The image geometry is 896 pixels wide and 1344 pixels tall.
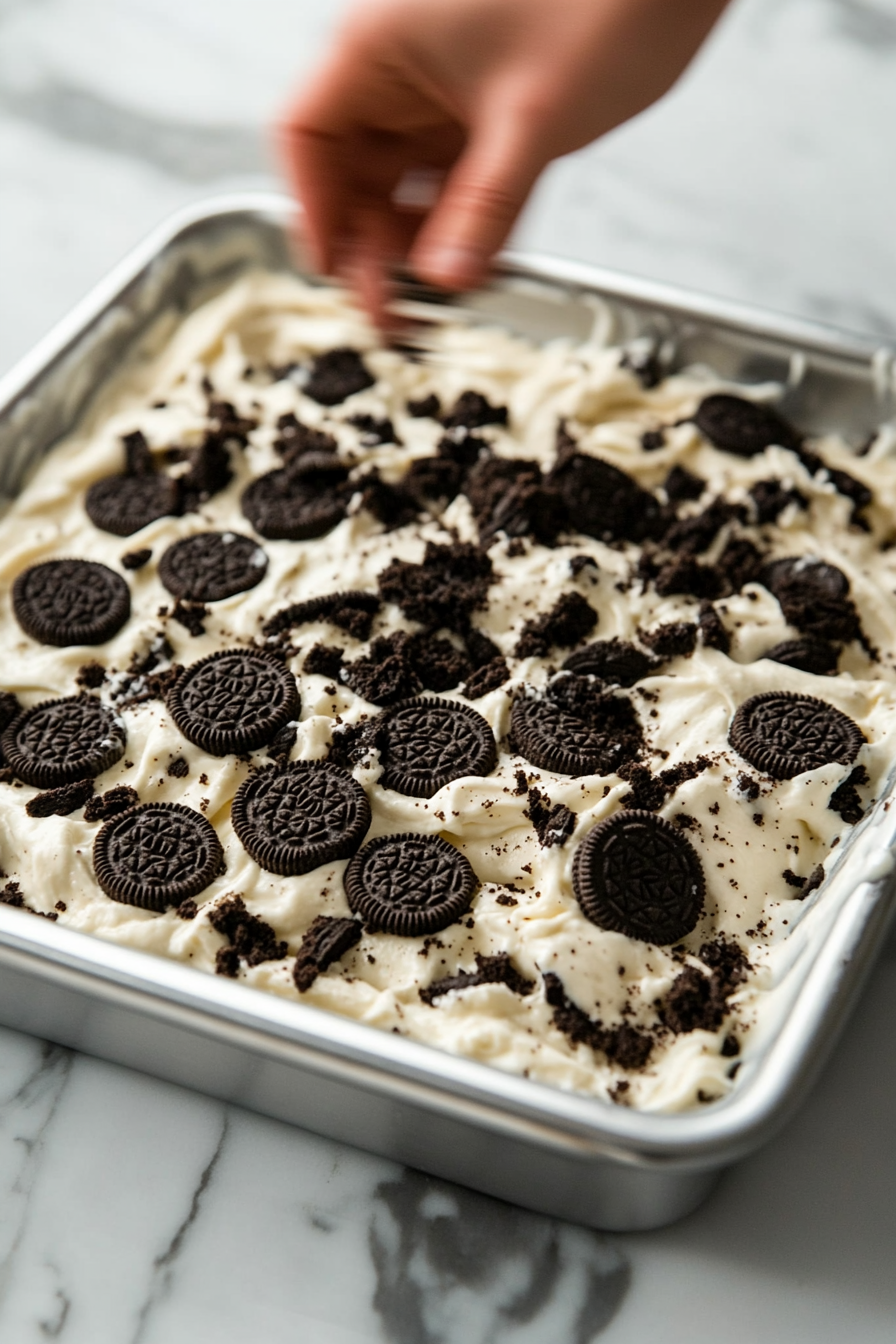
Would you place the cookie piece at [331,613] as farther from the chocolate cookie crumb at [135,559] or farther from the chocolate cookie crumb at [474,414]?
the chocolate cookie crumb at [474,414]

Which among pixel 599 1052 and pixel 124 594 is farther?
pixel 124 594

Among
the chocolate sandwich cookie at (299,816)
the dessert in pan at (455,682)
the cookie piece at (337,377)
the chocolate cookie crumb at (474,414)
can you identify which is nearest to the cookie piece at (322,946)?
the dessert in pan at (455,682)

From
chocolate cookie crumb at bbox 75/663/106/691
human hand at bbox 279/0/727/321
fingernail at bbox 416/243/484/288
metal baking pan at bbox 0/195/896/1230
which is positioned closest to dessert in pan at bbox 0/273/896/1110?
chocolate cookie crumb at bbox 75/663/106/691

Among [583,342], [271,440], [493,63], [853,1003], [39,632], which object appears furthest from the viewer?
[583,342]

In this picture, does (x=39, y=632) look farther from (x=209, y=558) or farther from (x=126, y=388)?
(x=126, y=388)

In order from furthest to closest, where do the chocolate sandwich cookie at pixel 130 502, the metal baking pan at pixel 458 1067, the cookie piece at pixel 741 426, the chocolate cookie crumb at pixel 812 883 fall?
the cookie piece at pixel 741 426 → the chocolate sandwich cookie at pixel 130 502 → the chocolate cookie crumb at pixel 812 883 → the metal baking pan at pixel 458 1067

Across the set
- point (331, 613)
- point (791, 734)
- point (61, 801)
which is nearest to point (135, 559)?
point (331, 613)

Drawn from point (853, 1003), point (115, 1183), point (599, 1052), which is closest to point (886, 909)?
point (853, 1003)

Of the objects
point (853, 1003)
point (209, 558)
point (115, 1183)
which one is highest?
point (853, 1003)
